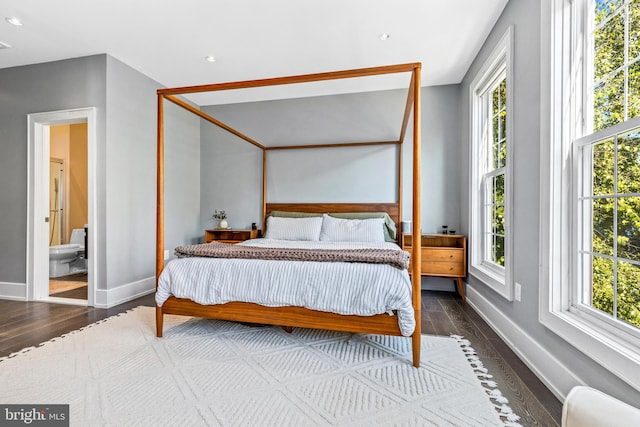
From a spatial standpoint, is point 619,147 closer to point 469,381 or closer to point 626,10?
point 626,10

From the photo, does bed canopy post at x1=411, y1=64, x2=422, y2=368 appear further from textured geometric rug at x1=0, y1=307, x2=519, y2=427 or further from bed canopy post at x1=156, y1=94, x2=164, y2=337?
bed canopy post at x1=156, y1=94, x2=164, y2=337

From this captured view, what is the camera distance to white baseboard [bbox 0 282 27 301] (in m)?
3.29

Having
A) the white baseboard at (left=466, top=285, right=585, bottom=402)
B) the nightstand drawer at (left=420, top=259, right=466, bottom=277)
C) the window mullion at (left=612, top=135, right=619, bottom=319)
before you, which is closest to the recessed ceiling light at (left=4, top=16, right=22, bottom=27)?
the window mullion at (left=612, top=135, right=619, bottom=319)

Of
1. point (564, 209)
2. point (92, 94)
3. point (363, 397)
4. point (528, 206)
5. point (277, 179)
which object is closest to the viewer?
point (363, 397)

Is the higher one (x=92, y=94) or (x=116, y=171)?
(x=92, y=94)

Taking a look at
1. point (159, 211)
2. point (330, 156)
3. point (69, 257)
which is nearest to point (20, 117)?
point (69, 257)

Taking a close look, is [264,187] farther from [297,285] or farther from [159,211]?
[297,285]

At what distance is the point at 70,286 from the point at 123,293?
130 cm

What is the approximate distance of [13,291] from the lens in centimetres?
334

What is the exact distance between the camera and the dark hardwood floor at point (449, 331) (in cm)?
151

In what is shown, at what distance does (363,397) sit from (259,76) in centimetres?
348

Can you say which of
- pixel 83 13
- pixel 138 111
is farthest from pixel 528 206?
pixel 138 111

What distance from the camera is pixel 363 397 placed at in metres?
1.54

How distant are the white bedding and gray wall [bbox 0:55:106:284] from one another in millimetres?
2405
